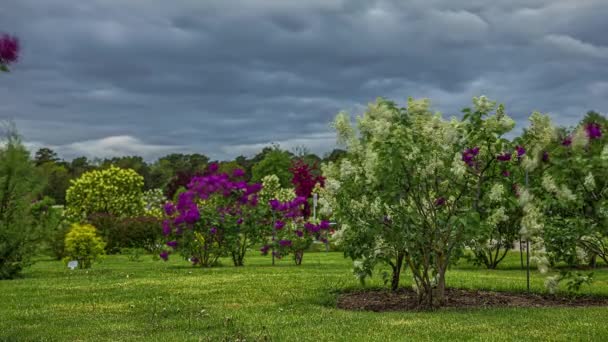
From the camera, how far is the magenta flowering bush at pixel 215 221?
15266 millimetres

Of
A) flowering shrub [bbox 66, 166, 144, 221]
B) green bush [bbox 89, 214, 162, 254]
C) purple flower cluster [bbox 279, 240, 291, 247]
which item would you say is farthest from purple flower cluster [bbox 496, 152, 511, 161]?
flowering shrub [bbox 66, 166, 144, 221]

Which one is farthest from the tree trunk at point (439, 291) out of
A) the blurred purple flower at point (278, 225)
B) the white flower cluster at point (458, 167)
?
the blurred purple flower at point (278, 225)

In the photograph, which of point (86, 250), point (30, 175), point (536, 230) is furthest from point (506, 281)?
point (86, 250)

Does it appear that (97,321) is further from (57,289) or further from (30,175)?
(30,175)

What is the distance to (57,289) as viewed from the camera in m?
10.8

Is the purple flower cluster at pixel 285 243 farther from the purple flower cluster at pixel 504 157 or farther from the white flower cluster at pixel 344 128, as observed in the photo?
the purple flower cluster at pixel 504 157

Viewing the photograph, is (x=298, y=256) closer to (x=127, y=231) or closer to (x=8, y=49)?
(x=127, y=231)

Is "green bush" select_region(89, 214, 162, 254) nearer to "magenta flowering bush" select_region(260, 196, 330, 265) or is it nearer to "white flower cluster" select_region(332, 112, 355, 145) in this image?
"magenta flowering bush" select_region(260, 196, 330, 265)

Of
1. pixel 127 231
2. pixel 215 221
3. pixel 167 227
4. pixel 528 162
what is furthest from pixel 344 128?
pixel 127 231

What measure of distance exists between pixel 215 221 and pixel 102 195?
1489cm

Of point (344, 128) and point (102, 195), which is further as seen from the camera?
point (102, 195)

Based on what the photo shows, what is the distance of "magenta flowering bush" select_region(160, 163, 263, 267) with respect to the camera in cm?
1527

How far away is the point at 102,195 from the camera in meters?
28.4

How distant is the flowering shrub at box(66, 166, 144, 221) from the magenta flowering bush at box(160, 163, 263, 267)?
13387 mm
